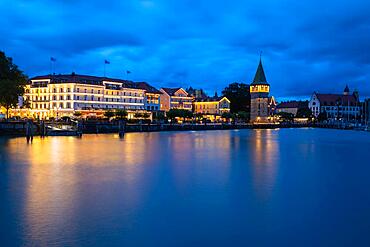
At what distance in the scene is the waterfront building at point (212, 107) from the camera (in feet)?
355

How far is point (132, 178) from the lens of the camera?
789 inches

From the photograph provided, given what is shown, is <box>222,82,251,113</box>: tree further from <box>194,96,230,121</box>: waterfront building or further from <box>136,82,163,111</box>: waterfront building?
<box>136,82,163,111</box>: waterfront building

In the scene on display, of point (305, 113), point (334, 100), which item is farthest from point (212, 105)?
point (334, 100)

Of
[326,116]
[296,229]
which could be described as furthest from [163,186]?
[326,116]

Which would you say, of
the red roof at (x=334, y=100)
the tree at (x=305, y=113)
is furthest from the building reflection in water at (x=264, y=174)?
the red roof at (x=334, y=100)

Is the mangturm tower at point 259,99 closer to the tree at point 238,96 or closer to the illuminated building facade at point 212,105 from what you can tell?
the illuminated building facade at point 212,105

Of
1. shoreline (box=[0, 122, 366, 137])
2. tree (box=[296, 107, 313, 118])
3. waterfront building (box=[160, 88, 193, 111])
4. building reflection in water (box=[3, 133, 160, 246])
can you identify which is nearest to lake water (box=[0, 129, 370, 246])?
building reflection in water (box=[3, 133, 160, 246])

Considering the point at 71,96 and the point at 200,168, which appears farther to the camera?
the point at 71,96

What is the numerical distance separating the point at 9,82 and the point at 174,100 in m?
63.6

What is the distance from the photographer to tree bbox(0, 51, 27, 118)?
139ft

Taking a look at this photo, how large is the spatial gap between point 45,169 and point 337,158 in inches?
811

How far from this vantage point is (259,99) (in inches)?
4215

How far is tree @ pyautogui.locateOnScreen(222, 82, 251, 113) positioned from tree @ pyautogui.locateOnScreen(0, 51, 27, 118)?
77543 mm

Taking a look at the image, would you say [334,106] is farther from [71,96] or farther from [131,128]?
[131,128]
